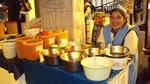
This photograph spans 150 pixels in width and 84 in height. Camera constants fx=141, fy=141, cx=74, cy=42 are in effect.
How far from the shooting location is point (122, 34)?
1.74m

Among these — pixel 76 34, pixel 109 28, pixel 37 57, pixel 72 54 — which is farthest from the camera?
pixel 76 34

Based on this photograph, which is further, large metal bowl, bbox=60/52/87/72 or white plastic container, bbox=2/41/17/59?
white plastic container, bbox=2/41/17/59

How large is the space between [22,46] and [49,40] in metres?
0.30

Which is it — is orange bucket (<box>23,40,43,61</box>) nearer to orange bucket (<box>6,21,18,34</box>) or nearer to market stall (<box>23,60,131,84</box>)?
market stall (<box>23,60,131,84</box>)

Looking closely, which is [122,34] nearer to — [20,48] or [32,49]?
[32,49]

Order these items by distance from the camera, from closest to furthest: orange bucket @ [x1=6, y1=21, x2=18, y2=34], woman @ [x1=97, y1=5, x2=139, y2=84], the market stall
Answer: the market stall → woman @ [x1=97, y1=5, x2=139, y2=84] → orange bucket @ [x1=6, y1=21, x2=18, y2=34]

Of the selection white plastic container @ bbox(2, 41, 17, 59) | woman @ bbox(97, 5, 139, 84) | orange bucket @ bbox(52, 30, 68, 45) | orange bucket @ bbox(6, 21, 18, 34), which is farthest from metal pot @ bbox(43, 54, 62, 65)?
orange bucket @ bbox(6, 21, 18, 34)

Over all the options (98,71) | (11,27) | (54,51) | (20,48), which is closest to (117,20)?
(54,51)

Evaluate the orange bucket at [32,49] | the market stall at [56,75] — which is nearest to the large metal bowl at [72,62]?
the market stall at [56,75]

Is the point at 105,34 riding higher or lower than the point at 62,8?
lower

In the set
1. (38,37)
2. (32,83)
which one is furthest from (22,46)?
(32,83)

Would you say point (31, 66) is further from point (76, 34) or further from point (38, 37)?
point (76, 34)

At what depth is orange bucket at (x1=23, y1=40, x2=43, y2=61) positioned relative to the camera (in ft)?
4.67

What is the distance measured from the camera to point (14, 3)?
10.3ft
